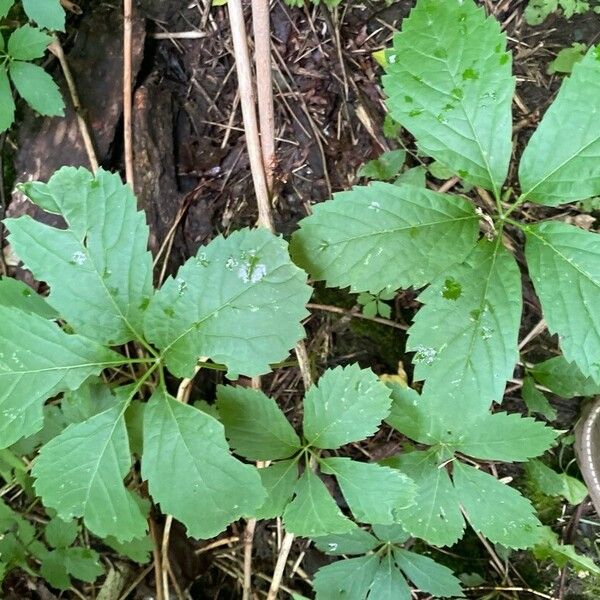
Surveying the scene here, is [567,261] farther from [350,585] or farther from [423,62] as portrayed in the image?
[350,585]

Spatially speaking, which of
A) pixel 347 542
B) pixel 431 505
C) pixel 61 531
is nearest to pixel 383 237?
pixel 431 505

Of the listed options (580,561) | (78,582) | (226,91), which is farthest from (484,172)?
(78,582)

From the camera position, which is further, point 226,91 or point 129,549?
point 226,91

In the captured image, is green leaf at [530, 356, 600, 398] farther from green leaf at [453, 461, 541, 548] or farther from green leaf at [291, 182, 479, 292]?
green leaf at [291, 182, 479, 292]

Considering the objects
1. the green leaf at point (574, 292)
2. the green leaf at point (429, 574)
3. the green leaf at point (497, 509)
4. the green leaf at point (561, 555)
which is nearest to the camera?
the green leaf at point (574, 292)

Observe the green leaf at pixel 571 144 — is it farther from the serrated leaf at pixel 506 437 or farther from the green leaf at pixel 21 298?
the green leaf at pixel 21 298

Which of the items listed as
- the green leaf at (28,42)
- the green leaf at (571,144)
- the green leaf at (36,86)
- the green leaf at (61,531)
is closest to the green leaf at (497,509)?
the green leaf at (571,144)
